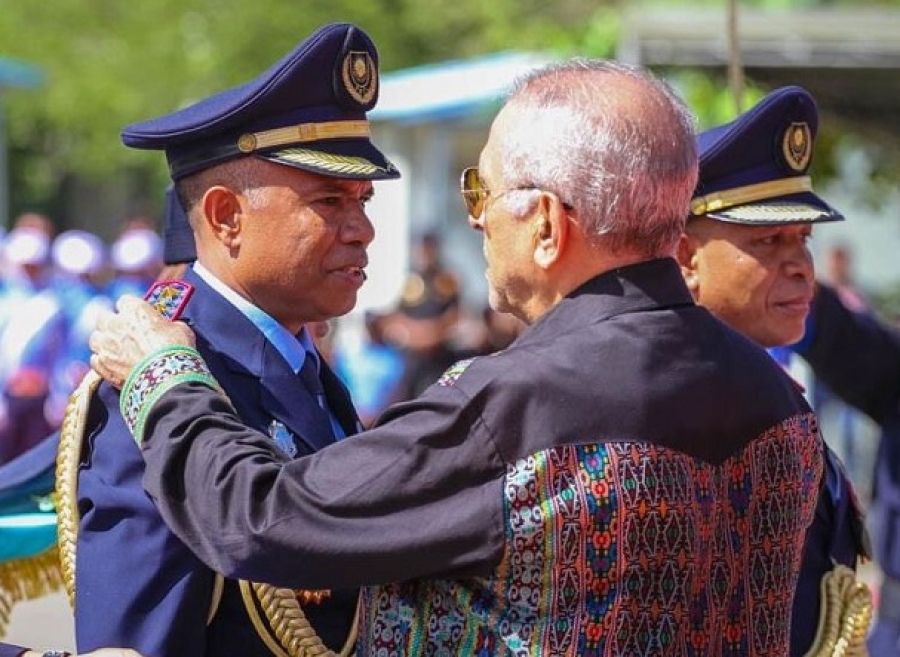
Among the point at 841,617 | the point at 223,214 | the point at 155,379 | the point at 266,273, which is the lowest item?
the point at 841,617

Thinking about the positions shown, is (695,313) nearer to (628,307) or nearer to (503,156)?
(628,307)

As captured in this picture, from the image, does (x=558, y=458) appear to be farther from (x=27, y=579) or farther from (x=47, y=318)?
(x=47, y=318)

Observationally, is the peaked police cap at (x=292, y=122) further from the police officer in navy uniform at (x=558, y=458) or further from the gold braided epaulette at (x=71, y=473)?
the police officer in navy uniform at (x=558, y=458)

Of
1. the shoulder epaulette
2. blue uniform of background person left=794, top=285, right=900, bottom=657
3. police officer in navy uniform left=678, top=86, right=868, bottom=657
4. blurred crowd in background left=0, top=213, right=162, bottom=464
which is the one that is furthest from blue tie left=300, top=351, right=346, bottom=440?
blurred crowd in background left=0, top=213, right=162, bottom=464

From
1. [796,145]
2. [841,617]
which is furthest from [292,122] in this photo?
[841,617]

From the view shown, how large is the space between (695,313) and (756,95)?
23.9ft

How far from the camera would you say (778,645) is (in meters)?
2.61

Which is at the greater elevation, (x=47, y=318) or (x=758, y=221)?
(x=758, y=221)

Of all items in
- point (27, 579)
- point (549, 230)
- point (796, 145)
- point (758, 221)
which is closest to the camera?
point (549, 230)

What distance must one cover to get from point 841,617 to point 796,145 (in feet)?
3.49

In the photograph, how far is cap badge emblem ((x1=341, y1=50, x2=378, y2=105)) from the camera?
3.06 metres

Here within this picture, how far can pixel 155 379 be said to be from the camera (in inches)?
101

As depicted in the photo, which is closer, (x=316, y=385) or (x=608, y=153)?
(x=608, y=153)

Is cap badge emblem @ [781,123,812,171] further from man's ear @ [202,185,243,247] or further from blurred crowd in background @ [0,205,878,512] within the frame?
blurred crowd in background @ [0,205,878,512]
